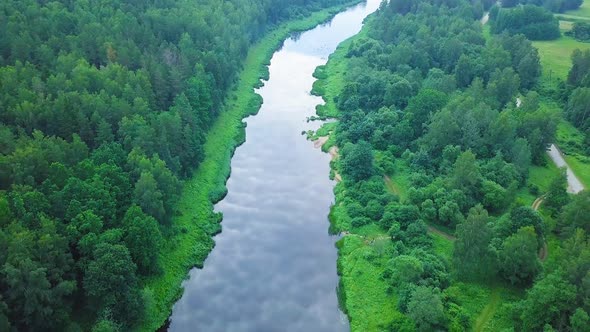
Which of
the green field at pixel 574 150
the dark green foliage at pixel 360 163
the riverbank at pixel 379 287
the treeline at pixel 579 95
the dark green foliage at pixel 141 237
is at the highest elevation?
the dark green foliage at pixel 141 237

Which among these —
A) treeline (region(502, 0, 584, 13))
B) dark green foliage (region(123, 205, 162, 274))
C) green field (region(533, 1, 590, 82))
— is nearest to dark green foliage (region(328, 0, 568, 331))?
green field (region(533, 1, 590, 82))

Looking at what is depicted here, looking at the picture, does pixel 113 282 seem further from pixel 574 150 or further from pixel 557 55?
pixel 557 55

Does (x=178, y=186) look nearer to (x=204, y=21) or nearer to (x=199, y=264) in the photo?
(x=199, y=264)

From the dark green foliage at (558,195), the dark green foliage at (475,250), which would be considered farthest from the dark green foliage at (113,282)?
the dark green foliage at (558,195)

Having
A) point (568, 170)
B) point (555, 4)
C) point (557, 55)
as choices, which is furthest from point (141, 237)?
point (555, 4)

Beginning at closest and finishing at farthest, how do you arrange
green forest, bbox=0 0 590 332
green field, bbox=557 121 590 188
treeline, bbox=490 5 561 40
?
green forest, bbox=0 0 590 332, green field, bbox=557 121 590 188, treeline, bbox=490 5 561 40

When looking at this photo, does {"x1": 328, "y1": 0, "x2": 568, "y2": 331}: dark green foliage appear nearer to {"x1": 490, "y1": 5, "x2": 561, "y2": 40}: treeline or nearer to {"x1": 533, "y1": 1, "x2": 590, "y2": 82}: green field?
{"x1": 533, "y1": 1, "x2": 590, "y2": 82}: green field

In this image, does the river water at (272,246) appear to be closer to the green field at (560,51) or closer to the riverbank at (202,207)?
the riverbank at (202,207)
